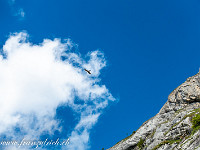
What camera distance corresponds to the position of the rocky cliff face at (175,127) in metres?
33.4

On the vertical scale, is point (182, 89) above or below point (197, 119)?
above

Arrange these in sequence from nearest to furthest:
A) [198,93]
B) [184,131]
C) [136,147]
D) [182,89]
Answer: [184,131] < [136,147] < [198,93] < [182,89]

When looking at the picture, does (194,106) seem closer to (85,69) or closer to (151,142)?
(151,142)

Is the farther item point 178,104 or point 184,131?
point 178,104

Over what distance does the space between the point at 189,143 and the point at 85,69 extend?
2389 centimetres

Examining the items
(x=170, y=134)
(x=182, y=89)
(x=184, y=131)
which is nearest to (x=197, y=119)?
(x=184, y=131)

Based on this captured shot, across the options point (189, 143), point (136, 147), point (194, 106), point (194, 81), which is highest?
point (194, 81)

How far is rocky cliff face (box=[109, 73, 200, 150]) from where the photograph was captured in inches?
1316

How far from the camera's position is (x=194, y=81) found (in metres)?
62.0

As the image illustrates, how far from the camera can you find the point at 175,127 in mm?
39188

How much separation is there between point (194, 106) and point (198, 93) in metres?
5.64

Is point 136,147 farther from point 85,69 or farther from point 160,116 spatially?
point 85,69

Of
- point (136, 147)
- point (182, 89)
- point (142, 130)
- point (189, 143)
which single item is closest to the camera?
point (189, 143)

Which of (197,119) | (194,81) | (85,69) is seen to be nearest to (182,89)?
(194,81)
